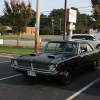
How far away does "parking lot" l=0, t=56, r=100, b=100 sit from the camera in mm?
5508

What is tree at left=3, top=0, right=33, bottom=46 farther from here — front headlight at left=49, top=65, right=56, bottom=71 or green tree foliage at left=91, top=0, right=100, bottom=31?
front headlight at left=49, top=65, right=56, bottom=71

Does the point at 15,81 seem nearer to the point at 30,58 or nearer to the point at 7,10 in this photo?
the point at 30,58

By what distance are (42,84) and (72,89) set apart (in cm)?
108

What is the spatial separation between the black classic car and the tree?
13238 millimetres

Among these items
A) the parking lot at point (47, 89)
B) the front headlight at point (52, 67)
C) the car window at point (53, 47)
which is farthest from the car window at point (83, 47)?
the front headlight at point (52, 67)

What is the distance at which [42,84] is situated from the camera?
677cm

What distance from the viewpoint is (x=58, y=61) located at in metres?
6.23

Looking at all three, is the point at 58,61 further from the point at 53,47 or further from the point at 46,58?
the point at 53,47

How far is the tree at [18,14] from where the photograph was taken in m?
20.6

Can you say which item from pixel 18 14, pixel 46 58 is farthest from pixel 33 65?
pixel 18 14

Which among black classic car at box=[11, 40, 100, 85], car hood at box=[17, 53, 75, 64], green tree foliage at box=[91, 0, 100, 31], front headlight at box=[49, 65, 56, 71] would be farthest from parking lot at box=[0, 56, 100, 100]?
green tree foliage at box=[91, 0, 100, 31]

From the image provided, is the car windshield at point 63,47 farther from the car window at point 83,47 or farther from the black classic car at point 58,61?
the car window at point 83,47

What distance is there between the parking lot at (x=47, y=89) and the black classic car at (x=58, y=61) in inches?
13.5

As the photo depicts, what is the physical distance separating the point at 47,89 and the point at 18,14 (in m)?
15.5
